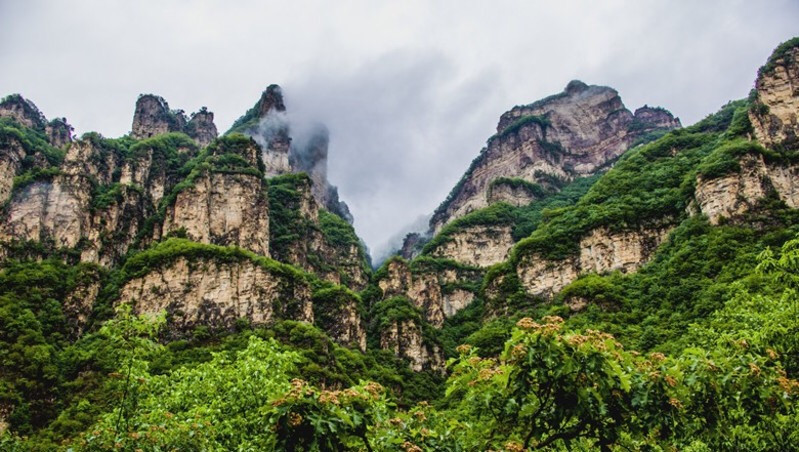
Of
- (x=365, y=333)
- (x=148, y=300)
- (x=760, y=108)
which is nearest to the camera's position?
(x=148, y=300)

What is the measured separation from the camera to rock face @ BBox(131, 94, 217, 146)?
134 metres

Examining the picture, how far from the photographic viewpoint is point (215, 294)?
68.6 metres

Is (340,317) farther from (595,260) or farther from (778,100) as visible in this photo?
(778,100)

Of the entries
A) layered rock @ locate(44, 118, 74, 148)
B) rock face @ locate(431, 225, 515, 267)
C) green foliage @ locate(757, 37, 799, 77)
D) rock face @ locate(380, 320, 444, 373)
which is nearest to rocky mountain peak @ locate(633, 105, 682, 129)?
rock face @ locate(431, 225, 515, 267)

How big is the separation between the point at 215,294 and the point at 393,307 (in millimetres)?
27567

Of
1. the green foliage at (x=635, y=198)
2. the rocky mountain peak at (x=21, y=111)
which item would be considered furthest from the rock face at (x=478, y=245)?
the rocky mountain peak at (x=21, y=111)

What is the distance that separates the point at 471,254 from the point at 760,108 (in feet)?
194

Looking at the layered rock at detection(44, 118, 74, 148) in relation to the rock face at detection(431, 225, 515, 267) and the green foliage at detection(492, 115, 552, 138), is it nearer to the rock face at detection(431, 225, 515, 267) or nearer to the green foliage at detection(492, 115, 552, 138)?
the rock face at detection(431, 225, 515, 267)

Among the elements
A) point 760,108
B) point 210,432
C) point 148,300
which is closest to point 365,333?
point 148,300

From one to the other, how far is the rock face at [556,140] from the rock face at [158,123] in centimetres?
6930

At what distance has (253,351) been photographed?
17078 mm

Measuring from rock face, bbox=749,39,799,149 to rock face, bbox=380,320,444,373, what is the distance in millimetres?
50363

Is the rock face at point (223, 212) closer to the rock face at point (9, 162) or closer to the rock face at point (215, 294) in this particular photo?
the rock face at point (215, 294)

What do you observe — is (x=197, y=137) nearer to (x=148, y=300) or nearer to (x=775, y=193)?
(x=148, y=300)
